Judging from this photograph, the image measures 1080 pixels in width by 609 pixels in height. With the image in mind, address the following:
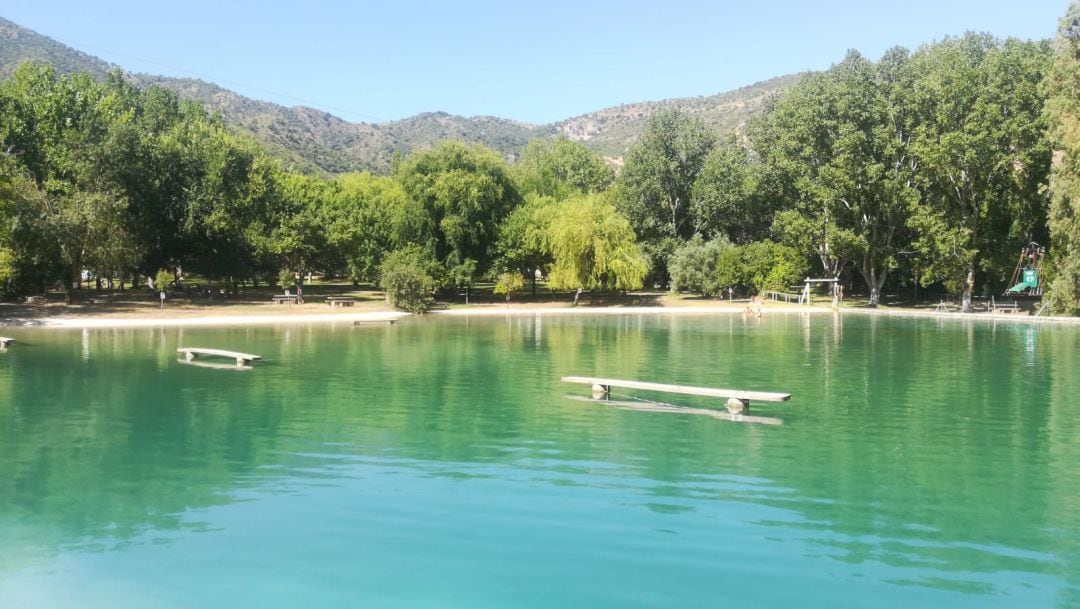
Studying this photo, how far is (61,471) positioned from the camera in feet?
45.1

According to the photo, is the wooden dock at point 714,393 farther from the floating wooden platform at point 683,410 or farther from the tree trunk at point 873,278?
the tree trunk at point 873,278

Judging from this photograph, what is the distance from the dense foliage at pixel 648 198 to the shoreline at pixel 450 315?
9.04ft

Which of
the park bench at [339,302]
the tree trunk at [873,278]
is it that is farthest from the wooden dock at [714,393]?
the tree trunk at [873,278]

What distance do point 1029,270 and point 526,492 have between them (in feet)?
178

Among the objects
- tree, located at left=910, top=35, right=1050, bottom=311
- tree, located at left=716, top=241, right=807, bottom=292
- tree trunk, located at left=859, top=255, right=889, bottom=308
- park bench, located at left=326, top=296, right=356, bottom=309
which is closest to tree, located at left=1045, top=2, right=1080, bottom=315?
tree, located at left=910, top=35, right=1050, bottom=311

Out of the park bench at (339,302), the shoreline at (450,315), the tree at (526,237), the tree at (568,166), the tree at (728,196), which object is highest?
the tree at (568,166)

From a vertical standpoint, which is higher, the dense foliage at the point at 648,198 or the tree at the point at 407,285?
the dense foliage at the point at 648,198

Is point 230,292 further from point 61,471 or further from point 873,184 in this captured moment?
point 61,471

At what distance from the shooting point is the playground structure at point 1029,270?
54.4m

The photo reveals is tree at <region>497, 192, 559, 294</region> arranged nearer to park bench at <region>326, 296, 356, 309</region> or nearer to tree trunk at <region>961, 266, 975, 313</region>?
park bench at <region>326, 296, 356, 309</region>

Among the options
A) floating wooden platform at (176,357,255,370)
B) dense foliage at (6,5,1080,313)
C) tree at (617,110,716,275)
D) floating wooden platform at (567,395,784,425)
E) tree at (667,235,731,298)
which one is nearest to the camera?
floating wooden platform at (567,395,784,425)

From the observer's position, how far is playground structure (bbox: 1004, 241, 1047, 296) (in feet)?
179

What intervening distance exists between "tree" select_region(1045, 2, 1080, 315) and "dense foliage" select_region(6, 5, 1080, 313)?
0.14m

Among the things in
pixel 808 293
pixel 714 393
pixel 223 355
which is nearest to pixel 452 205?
pixel 808 293
